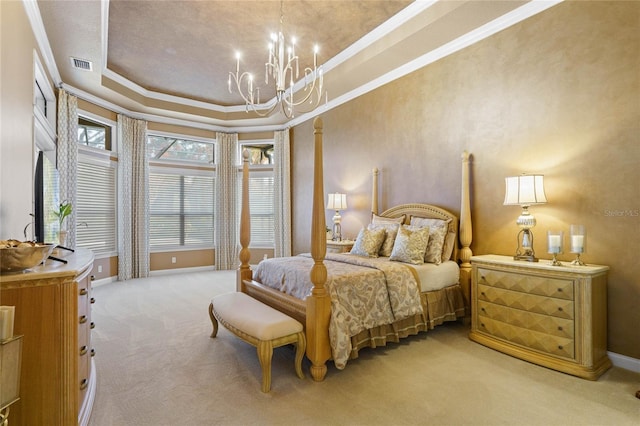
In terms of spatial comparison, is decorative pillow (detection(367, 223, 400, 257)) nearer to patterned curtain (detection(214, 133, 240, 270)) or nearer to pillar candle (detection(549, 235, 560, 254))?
pillar candle (detection(549, 235, 560, 254))

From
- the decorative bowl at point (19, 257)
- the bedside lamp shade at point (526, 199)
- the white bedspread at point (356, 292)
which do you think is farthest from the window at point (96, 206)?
the bedside lamp shade at point (526, 199)

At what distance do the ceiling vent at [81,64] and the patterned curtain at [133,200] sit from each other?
167 cm

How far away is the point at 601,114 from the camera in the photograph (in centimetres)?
277

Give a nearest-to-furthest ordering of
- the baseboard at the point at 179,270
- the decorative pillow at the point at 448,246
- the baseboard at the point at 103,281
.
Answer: the decorative pillow at the point at 448,246
the baseboard at the point at 103,281
the baseboard at the point at 179,270

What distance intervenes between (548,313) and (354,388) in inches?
67.1

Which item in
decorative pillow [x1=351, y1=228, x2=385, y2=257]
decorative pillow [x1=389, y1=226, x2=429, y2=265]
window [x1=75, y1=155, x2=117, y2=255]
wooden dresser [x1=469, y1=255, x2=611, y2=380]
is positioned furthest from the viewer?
window [x1=75, y1=155, x2=117, y2=255]

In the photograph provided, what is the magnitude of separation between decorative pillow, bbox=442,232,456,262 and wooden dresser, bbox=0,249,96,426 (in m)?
3.40

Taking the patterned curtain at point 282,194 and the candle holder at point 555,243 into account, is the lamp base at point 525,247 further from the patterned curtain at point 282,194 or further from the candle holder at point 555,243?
the patterned curtain at point 282,194

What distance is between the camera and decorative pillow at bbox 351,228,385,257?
3.99m

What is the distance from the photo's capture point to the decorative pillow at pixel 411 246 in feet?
11.4

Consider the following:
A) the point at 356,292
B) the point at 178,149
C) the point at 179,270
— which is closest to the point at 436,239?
the point at 356,292

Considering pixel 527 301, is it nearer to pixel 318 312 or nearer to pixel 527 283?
pixel 527 283

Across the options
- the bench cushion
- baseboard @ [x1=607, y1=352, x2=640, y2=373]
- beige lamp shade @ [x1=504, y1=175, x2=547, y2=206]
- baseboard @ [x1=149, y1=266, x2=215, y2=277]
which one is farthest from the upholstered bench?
baseboard @ [x1=149, y1=266, x2=215, y2=277]

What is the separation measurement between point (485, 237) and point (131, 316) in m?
4.36
